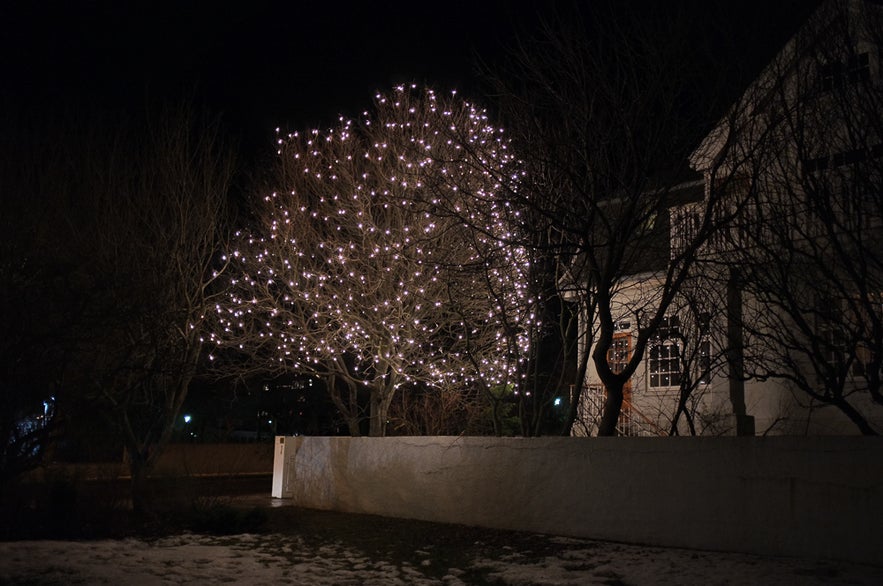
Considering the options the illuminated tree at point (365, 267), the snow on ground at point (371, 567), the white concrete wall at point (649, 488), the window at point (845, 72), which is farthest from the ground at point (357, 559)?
the illuminated tree at point (365, 267)

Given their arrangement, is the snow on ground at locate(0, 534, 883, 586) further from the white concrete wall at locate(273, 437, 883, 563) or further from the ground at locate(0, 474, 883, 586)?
the white concrete wall at locate(273, 437, 883, 563)

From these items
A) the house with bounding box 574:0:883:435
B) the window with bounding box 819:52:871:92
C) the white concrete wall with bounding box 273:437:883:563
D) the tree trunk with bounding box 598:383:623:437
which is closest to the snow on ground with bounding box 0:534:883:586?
the white concrete wall with bounding box 273:437:883:563

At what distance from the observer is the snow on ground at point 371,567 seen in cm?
706

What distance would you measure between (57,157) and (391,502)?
839cm

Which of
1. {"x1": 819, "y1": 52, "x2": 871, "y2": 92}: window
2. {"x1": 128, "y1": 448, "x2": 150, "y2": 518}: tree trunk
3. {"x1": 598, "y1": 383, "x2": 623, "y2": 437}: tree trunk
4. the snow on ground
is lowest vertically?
the snow on ground

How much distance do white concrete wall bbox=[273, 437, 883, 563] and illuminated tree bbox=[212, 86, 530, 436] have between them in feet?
→ 13.1

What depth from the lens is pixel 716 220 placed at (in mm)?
9586

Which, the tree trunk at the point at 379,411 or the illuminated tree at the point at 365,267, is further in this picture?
the tree trunk at the point at 379,411

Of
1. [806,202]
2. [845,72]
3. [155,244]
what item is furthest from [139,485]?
[845,72]

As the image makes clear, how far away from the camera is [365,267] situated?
1619 cm

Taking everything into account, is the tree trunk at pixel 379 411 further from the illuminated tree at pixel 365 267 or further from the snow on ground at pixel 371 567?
the snow on ground at pixel 371 567

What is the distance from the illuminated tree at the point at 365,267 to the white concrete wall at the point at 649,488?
3.99m

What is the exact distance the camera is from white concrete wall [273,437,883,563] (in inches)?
293

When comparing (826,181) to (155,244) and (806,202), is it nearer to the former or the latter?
(806,202)
